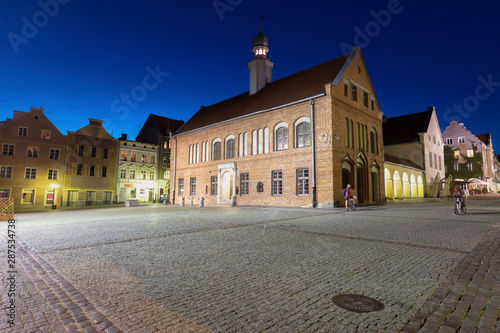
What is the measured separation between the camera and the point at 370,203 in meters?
23.0

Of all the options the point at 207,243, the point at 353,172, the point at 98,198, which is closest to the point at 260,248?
the point at 207,243

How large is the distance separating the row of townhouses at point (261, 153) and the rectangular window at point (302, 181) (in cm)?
8

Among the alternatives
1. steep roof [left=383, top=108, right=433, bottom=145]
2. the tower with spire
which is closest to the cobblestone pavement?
the tower with spire

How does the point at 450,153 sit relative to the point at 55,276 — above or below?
above

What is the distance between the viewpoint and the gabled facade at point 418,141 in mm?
35594

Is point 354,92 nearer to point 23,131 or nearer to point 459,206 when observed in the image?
point 459,206

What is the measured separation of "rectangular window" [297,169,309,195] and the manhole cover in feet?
58.3

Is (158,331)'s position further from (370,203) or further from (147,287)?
(370,203)

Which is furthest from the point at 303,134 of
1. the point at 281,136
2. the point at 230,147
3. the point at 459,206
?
the point at 459,206

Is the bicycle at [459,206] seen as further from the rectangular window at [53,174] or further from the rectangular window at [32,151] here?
the rectangular window at [32,151]

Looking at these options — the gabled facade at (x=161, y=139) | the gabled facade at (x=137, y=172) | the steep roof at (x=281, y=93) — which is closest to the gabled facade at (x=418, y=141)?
the steep roof at (x=281, y=93)

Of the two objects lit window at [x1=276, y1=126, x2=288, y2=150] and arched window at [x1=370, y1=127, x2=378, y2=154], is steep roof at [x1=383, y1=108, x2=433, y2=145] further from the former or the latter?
lit window at [x1=276, y1=126, x2=288, y2=150]

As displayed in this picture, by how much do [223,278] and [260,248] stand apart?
208cm

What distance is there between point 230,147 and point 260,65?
10.1 meters
